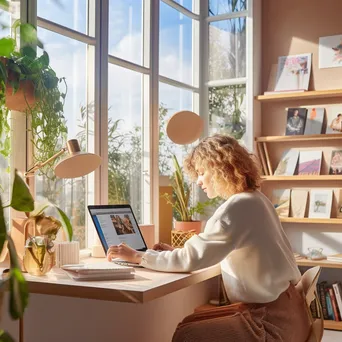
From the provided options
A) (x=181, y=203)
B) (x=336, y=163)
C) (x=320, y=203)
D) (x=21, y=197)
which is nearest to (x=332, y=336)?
(x=320, y=203)

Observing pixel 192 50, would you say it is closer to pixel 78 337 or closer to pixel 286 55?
pixel 286 55

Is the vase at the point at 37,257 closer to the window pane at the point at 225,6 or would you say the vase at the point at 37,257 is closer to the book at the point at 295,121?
the book at the point at 295,121

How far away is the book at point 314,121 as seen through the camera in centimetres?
482

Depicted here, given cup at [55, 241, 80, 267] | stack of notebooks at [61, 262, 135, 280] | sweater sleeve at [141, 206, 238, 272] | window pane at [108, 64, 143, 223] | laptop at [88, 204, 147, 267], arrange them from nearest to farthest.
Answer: stack of notebooks at [61, 262, 135, 280]
sweater sleeve at [141, 206, 238, 272]
cup at [55, 241, 80, 267]
laptop at [88, 204, 147, 267]
window pane at [108, 64, 143, 223]

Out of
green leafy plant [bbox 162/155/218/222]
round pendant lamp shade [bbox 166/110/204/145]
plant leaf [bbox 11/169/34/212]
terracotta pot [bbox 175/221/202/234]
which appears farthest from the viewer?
green leafy plant [bbox 162/155/218/222]

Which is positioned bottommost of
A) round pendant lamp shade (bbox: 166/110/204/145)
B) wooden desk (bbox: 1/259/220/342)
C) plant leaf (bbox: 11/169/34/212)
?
wooden desk (bbox: 1/259/220/342)

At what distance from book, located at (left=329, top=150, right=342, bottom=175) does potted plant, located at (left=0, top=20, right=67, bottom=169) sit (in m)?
2.43

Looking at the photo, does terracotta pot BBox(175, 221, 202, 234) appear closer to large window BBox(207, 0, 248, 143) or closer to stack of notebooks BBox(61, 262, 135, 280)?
large window BBox(207, 0, 248, 143)

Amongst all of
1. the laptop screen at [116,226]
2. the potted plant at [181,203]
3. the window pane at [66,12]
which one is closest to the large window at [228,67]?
the potted plant at [181,203]

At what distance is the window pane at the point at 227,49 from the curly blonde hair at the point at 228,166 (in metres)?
2.31

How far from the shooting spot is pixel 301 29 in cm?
498

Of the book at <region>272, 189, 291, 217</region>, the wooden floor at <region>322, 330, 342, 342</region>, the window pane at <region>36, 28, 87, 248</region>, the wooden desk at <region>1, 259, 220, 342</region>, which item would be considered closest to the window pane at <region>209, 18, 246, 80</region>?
the book at <region>272, 189, 291, 217</region>

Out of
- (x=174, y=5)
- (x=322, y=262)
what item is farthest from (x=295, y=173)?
(x=174, y=5)

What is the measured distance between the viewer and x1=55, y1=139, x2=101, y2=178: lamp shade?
2875 mm
